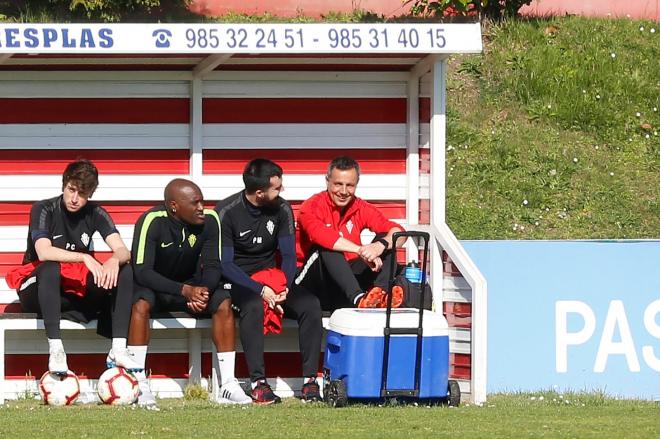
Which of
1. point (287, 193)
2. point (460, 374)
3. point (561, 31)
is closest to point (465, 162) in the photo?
point (561, 31)

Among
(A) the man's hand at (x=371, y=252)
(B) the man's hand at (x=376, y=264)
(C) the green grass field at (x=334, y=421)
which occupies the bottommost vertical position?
(C) the green grass field at (x=334, y=421)

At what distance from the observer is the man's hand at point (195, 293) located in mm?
10008

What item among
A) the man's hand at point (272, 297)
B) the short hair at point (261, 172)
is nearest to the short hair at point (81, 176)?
the short hair at point (261, 172)

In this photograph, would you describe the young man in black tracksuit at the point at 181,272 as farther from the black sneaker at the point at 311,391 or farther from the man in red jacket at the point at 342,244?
the man in red jacket at the point at 342,244

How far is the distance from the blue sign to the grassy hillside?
357cm

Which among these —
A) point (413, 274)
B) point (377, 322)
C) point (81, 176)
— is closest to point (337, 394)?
point (377, 322)

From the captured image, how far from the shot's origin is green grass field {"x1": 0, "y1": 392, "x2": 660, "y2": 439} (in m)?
7.95

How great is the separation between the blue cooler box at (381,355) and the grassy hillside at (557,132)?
17.7 ft

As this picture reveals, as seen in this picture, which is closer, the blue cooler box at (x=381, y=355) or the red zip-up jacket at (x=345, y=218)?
the blue cooler box at (x=381, y=355)

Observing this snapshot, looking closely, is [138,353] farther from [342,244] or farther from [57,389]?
[342,244]

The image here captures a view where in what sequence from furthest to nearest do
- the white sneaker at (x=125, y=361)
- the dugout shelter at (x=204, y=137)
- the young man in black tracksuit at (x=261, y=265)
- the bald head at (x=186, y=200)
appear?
the dugout shelter at (x=204, y=137), the bald head at (x=186, y=200), the young man in black tracksuit at (x=261, y=265), the white sneaker at (x=125, y=361)

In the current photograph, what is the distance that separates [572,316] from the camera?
11.2 m

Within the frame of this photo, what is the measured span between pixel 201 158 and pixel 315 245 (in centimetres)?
122

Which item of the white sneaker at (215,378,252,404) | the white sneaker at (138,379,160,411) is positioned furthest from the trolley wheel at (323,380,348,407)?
the white sneaker at (138,379,160,411)
